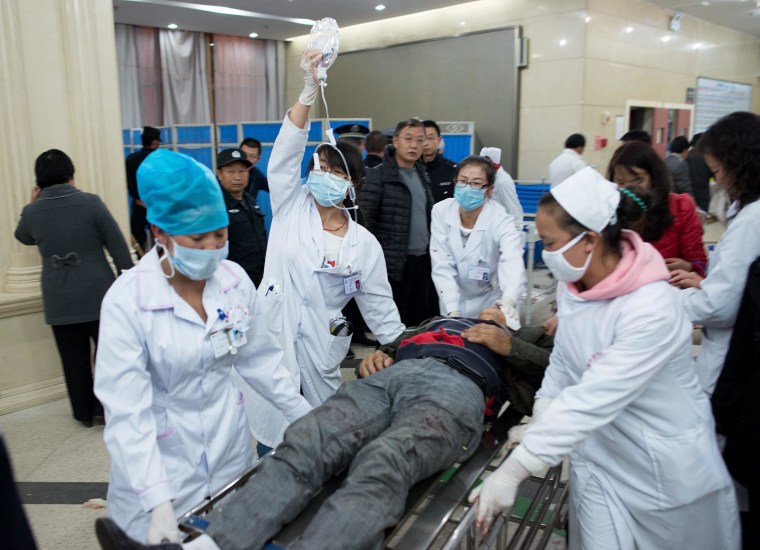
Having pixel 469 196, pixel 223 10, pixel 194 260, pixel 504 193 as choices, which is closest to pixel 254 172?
pixel 504 193

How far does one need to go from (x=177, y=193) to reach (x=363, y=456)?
85cm

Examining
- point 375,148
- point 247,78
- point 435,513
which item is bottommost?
point 435,513

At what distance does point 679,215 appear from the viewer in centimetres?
264

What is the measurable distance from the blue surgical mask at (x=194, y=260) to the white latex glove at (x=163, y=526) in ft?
1.88

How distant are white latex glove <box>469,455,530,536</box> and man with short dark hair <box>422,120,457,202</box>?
316 cm

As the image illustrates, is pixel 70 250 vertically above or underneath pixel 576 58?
underneath

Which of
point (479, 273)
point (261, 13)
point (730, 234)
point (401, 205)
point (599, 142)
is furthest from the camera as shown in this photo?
point (261, 13)

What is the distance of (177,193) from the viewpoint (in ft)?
4.75

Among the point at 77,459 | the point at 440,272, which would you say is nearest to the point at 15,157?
the point at 77,459

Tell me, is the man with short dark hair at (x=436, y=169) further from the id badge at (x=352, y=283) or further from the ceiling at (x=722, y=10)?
the ceiling at (x=722, y=10)

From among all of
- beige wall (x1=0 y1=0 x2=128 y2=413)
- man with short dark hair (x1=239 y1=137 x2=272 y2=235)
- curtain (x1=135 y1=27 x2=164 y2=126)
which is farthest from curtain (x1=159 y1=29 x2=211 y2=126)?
beige wall (x1=0 y1=0 x2=128 y2=413)

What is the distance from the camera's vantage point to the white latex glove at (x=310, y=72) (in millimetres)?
2189

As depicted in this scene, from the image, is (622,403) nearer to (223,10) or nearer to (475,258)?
(475,258)

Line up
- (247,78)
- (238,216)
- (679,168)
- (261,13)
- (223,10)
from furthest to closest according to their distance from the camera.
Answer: (247,78)
(261,13)
(223,10)
(679,168)
(238,216)
